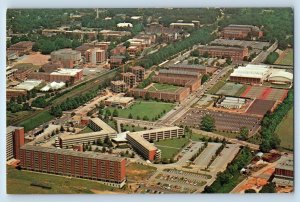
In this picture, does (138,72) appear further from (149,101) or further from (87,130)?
(87,130)

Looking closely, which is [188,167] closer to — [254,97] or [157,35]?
[254,97]

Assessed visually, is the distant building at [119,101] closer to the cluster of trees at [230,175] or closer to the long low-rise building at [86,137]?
the long low-rise building at [86,137]

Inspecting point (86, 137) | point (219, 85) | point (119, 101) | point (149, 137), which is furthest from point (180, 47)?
point (86, 137)

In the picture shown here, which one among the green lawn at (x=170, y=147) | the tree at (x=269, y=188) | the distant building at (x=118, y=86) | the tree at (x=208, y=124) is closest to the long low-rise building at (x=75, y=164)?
the green lawn at (x=170, y=147)

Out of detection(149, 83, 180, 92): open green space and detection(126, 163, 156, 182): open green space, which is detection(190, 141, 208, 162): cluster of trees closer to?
detection(126, 163, 156, 182): open green space

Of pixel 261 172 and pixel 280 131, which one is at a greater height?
pixel 280 131

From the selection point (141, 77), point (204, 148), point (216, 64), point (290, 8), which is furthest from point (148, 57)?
point (290, 8)

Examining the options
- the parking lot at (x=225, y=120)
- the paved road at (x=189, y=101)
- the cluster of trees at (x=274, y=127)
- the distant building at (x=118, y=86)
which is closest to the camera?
the cluster of trees at (x=274, y=127)
